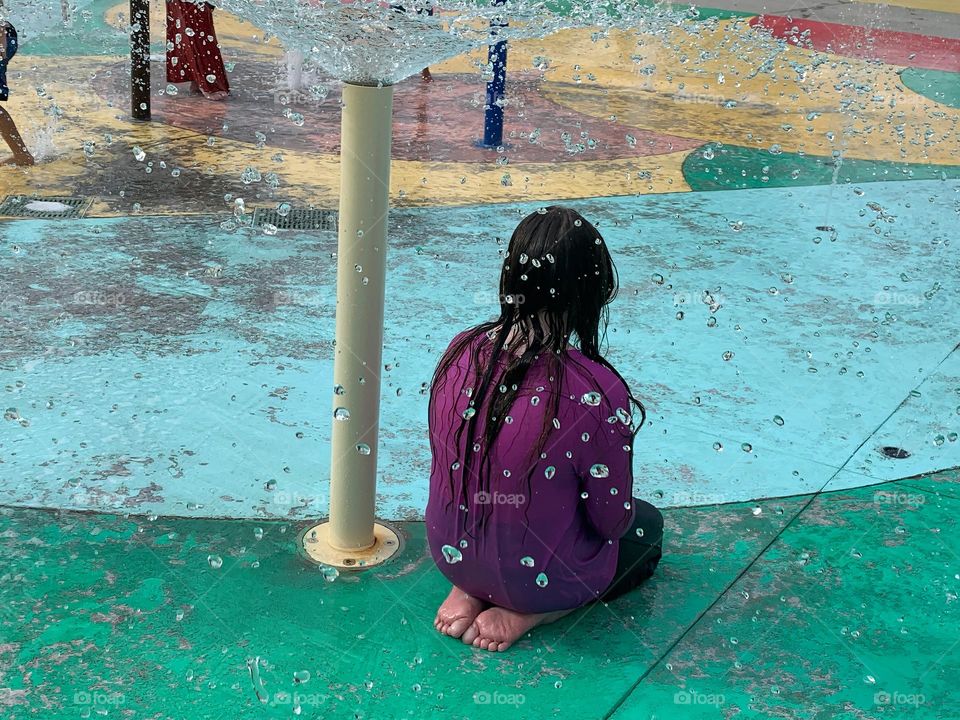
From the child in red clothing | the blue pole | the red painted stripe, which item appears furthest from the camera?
the red painted stripe

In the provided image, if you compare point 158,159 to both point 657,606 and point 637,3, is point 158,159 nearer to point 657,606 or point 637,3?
point 657,606

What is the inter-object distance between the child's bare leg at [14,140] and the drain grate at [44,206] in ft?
2.23

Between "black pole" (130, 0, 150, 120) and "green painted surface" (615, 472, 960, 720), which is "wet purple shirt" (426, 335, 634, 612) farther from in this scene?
"black pole" (130, 0, 150, 120)

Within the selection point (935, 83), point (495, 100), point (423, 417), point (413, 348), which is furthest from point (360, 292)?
point (935, 83)

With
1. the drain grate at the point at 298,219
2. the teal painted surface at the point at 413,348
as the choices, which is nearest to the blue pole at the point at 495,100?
the teal painted surface at the point at 413,348

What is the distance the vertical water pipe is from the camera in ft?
9.52

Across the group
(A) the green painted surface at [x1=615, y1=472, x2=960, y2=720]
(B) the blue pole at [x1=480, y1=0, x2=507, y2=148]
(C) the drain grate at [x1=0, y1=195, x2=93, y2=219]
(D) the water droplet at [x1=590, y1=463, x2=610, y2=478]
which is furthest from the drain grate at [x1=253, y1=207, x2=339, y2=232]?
(D) the water droplet at [x1=590, y1=463, x2=610, y2=478]

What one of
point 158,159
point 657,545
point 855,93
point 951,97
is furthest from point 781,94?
point 657,545

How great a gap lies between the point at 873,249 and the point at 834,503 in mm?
2853

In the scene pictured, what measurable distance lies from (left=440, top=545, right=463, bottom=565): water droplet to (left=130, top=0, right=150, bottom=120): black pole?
18.6 ft

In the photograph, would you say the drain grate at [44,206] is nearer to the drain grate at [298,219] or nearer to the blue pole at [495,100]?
the drain grate at [298,219]

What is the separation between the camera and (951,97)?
1017 centimetres

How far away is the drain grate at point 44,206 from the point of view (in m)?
5.86

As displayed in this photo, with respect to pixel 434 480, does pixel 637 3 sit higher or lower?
higher
